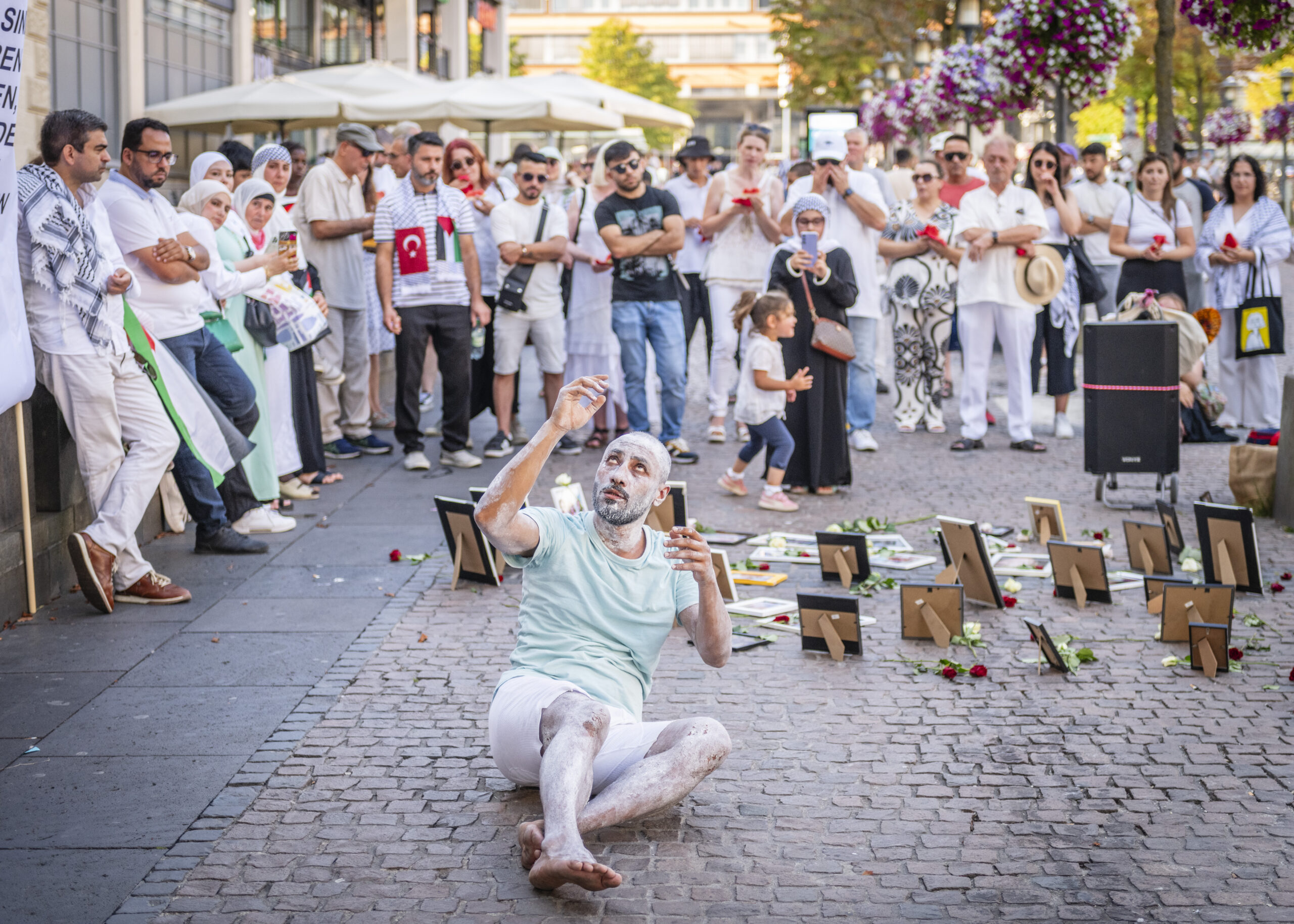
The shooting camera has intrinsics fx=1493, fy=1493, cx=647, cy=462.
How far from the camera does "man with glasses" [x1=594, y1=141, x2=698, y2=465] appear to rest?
10.9m

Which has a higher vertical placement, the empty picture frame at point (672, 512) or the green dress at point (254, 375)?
the green dress at point (254, 375)

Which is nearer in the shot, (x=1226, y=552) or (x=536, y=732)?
(x=536, y=732)

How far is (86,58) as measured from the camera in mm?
18312

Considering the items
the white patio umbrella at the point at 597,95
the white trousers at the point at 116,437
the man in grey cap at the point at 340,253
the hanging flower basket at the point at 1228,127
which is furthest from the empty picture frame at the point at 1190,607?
the hanging flower basket at the point at 1228,127

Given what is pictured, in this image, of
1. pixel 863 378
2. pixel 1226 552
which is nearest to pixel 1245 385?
pixel 863 378

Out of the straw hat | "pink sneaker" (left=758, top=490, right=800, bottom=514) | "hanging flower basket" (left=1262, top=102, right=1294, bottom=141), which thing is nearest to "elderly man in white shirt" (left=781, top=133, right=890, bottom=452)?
the straw hat

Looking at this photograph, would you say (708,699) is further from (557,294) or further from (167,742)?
(557,294)

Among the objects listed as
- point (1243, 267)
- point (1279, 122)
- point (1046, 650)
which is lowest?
point (1046, 650)

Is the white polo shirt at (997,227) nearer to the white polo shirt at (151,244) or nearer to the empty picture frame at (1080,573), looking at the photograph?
the empty picture frame at (1080,573)

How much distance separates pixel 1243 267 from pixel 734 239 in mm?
4198

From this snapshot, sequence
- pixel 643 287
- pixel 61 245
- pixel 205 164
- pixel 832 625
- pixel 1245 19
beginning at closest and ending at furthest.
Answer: pixel 832 625
pixel 61 245
pixel 205 164
pixel 1245 19
pixel 643 287

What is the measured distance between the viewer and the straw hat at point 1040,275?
11.4 meters

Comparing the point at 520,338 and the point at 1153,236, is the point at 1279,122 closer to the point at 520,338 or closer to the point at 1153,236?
the point at 1153,236

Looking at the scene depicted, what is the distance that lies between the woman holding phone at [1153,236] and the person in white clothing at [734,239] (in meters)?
2.86
